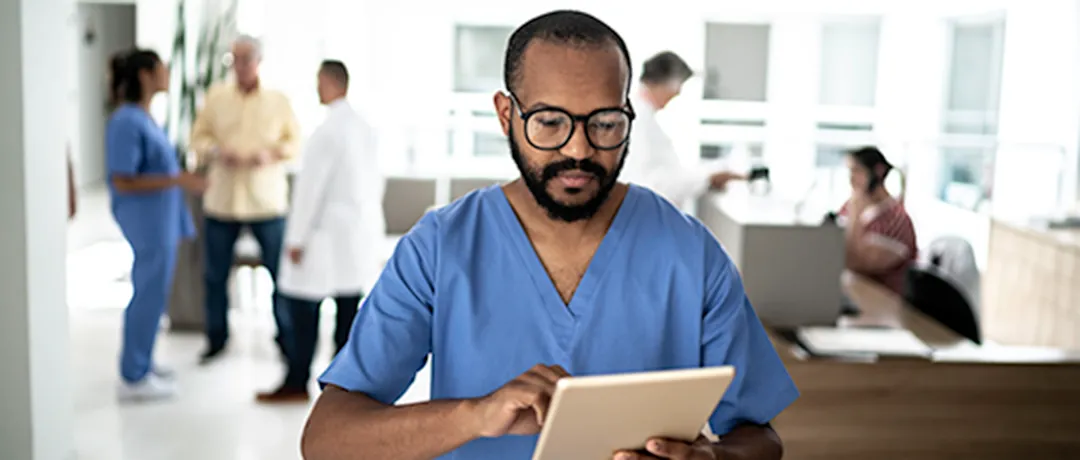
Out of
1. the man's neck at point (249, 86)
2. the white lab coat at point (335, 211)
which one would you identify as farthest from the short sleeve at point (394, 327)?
the man's neck at point (249, 86)

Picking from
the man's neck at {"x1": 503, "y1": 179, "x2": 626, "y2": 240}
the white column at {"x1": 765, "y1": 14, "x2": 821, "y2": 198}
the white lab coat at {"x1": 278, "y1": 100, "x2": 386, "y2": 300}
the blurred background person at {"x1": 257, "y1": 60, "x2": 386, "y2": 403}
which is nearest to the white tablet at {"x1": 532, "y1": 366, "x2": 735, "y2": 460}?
the man's neck at {"x1": 503, "y1": 179, "x2": 626, "y2": 240}

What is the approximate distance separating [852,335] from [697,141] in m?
6.98

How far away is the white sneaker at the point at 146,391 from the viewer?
376 centimetres

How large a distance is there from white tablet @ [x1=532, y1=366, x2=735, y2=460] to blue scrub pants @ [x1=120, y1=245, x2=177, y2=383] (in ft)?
10.1

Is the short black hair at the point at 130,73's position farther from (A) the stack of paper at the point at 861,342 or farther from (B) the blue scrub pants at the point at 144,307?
(A) the stack of paper at the point at 861,342

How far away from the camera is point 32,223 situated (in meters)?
2.45

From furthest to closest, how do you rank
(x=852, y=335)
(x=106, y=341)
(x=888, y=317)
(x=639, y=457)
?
(x=106, y=341)
(x=888, y=317)
(x=852, y=335)
(x=639, y=457)

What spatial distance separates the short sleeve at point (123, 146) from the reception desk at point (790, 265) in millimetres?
2087

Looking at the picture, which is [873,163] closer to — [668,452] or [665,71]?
[665,71]

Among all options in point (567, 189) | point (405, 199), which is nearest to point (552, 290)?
point (567, 189)

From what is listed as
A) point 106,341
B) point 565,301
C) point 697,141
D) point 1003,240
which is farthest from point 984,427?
point 697,141

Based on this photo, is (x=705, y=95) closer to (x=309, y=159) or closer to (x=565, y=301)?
(x=309, y=159)

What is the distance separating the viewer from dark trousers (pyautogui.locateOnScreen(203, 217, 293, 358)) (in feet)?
13.6

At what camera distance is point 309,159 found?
3.53m
